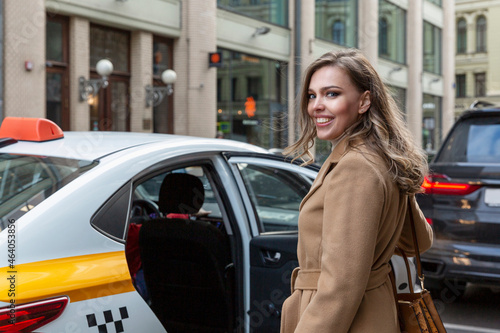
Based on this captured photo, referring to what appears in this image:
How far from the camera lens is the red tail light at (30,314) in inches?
76.4

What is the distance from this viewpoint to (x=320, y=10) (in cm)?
2486

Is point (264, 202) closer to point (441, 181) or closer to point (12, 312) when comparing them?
point (441, 181)

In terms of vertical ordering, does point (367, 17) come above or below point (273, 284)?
above

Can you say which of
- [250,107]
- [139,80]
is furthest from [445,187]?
[250,107]

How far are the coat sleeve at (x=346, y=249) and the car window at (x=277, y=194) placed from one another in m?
1.73

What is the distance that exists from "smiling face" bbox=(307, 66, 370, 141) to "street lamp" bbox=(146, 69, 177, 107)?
1504 cm

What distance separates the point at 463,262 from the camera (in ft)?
16.6

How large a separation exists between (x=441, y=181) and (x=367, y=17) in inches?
956

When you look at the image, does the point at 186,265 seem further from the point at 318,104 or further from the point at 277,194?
the point at 277,194

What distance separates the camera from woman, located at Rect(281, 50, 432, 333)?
5.89ft

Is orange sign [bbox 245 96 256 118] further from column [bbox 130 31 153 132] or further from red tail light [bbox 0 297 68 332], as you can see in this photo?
red tail light [bbox 0 297 68 332]

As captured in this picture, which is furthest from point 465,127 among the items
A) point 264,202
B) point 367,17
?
point 367,17

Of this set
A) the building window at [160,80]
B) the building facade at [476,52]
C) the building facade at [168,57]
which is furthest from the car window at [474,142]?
the building facade at [476,52]

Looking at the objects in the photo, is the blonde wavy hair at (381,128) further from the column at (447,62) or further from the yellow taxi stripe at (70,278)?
the column at (447,62)
